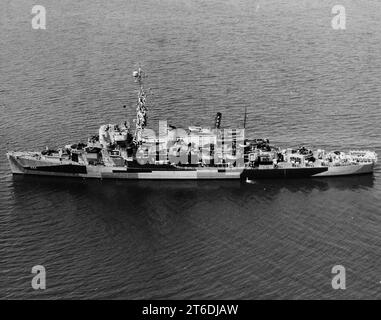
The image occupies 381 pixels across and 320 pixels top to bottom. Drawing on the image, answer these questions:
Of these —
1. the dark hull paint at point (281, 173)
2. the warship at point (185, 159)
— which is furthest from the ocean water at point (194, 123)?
the warship at point (185, 159)

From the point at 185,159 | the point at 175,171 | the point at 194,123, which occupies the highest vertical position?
the point at 194,123

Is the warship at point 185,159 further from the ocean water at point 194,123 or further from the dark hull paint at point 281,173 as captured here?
the ocean water at point 194,123

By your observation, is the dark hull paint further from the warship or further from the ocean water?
the ocean water

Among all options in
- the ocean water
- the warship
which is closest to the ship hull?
the warship

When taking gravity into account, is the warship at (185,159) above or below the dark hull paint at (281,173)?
above

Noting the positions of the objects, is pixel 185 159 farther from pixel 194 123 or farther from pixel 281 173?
pixel 194 123

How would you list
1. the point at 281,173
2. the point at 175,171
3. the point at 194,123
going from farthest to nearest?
1. the point at 194,123
2. the point at 175,171
3. the point at 281,173

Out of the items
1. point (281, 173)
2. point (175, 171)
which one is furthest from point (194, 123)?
point (281, 173)
